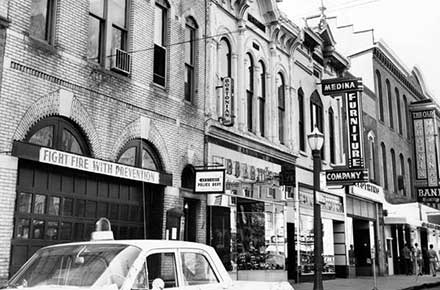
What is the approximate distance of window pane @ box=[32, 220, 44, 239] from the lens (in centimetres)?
1103

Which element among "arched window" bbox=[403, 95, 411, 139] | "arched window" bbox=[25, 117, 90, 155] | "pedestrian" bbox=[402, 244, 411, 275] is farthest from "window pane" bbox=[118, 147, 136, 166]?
"arched window" bbox=[403, 95, 411, 139]

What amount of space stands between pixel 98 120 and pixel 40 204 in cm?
247

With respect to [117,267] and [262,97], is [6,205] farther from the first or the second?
[262,97]

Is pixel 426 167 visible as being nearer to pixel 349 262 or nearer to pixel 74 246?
pixel 349 262

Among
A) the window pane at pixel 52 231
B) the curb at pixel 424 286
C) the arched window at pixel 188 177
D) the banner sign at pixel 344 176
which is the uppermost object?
the banner sign at pixel 344 176

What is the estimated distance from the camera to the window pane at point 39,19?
11430 mm

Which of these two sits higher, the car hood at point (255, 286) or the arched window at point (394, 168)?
the arched window at point (394, 168)

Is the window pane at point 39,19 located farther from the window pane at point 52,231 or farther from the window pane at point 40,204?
the window pane at point 52,231

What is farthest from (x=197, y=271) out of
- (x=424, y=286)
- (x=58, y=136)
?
(x=424, y=286)

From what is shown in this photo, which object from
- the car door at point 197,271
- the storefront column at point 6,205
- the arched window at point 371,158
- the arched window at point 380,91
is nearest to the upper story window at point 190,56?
the storefront column at point 6,205

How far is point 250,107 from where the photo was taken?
2034 cm

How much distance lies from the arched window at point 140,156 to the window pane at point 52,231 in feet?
8.57

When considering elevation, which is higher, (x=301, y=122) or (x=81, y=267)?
(x=301, y=122)

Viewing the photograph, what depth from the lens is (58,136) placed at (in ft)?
38.5
